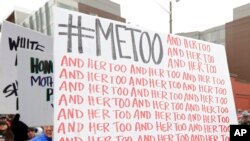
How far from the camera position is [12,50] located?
13.9 ft

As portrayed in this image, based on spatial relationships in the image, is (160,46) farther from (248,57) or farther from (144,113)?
(248,57)

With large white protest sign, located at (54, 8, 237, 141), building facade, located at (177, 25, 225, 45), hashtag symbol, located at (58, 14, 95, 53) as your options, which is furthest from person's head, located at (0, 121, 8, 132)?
building facade, located at (177, 25, 225, 45)

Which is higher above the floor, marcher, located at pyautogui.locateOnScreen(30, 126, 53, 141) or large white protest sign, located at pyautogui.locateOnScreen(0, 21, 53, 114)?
large white protest sign, located at pyautogui.locateOnScreen(0, 21, 53, 114)

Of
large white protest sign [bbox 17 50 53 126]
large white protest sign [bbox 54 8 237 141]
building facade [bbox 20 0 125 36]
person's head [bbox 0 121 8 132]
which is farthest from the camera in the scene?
building facade [bbox 20 0 125 36]

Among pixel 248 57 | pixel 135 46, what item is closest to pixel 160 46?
pixel 135 46

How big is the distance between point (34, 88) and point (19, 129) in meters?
2.54

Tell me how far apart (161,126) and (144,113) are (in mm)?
188

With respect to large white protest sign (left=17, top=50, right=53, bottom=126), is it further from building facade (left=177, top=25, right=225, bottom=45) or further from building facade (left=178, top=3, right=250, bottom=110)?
building facade (left=177, top=25, right=225, bottom=45)

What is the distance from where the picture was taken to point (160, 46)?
12.0 ft

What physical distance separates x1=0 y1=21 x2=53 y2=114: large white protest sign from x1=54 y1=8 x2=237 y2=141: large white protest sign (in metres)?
1.22

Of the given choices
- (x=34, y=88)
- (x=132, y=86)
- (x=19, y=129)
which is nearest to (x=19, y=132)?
(x=19, y=129)

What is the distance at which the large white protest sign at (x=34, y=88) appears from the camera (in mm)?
4137

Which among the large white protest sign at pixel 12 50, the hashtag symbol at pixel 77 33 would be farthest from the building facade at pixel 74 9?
the hashtag symbol at pixel 77 33

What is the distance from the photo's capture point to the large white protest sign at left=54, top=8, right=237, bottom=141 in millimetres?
2969
